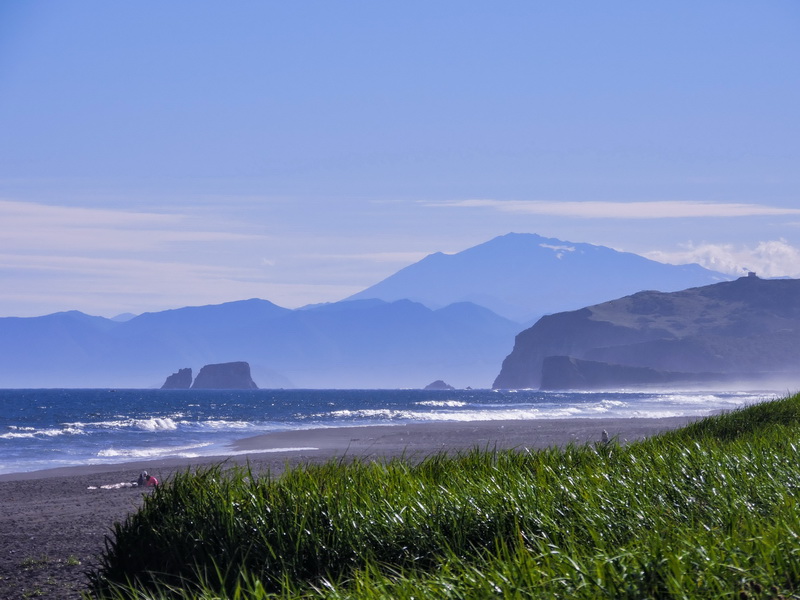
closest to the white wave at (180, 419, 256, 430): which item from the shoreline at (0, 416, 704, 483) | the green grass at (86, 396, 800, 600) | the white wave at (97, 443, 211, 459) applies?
the shoreline at (0, 416, 704, 483)

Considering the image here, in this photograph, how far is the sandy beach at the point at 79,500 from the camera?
10.6m

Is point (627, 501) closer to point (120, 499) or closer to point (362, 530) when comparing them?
point (362, 530)

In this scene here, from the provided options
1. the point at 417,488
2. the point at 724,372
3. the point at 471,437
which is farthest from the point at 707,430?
the point at 724,372

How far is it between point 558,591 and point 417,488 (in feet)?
10.5

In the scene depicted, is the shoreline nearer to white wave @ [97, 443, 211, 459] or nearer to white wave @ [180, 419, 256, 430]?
white wave @ [97, 443, 211, 459]

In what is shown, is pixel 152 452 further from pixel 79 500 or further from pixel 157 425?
pixel 157 425

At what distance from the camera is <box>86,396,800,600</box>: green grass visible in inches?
167

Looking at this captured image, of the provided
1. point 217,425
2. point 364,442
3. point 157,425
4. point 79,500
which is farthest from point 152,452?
point 217,425

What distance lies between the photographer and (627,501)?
6.19 m

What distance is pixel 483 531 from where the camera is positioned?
6.35 metres

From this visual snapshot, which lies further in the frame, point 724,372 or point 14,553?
point 724,372

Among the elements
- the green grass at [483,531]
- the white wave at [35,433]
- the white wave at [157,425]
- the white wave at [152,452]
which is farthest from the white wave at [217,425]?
the green grass at [483,531]

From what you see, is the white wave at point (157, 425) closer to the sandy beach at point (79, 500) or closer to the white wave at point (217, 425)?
the white wave at point (217, 425)

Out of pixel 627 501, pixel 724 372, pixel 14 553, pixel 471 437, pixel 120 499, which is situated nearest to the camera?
pixel 627 501
